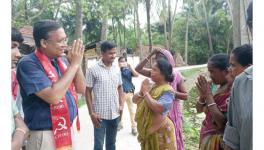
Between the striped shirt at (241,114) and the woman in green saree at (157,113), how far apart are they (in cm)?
103

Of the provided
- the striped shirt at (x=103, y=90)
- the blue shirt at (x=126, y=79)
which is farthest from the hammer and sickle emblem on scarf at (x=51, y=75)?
the blue shirt at (x=126, y=79)

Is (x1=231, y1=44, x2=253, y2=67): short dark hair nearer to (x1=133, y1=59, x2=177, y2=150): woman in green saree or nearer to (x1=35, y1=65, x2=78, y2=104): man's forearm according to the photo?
(x1=133, y1=59, x2=177, y2=150): woman in green saree

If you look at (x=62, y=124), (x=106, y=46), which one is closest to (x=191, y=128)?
(x=106, y=46)

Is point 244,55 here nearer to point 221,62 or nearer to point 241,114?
point 221,62

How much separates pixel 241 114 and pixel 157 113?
1.19m

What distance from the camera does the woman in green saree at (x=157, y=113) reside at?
2.65 metres

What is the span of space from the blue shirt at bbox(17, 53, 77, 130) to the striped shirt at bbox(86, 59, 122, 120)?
176 cm

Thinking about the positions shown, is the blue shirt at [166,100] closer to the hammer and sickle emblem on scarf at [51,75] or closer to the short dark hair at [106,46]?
the hammer and sickle emblem on scarf at [51,75]

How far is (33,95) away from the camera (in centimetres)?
193

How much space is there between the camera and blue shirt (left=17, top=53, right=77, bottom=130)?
6.24 feet

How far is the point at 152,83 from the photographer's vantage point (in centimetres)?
279

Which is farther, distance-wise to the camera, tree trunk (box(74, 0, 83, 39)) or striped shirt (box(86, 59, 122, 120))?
tree trunk (box(74, 0, 83, 39))

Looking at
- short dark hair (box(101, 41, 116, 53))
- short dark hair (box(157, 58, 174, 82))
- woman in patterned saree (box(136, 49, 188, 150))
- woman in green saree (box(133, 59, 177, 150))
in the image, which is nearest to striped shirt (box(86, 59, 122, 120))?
short dark hair (box(101, 41, 116, 53))
